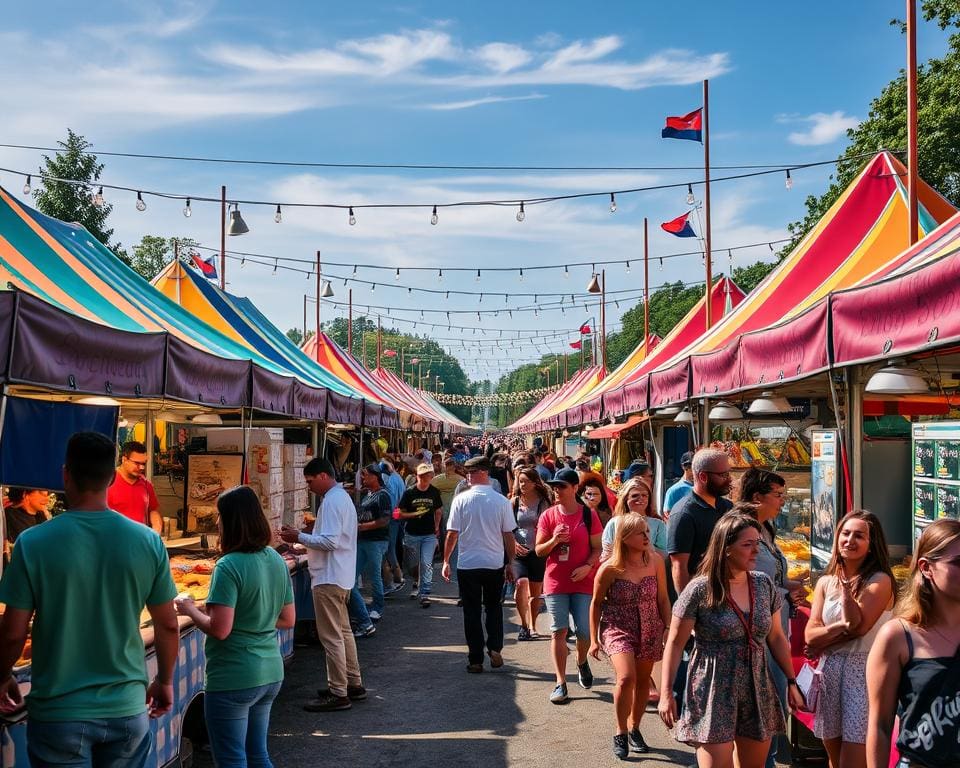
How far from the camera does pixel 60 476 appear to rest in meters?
6.28

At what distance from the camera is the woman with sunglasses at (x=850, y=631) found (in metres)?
4.37

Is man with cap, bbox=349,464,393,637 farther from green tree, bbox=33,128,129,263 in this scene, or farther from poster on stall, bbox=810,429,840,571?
green tree, bbox=33,128,129,263

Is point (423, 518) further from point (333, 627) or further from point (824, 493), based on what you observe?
point (824, 493)

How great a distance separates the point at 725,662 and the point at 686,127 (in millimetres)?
12988

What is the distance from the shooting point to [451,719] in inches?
279

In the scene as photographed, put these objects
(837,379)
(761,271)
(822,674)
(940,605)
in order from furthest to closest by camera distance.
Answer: (761,271) < (837,379) < (822,674) < (940,605)

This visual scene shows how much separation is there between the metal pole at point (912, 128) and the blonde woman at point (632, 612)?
392 cm

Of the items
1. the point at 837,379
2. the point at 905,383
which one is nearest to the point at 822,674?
the point at 905,383

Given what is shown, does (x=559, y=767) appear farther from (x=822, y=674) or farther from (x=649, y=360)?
(x=649, y=360)

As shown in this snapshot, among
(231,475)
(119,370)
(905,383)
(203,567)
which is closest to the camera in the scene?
(905,383)

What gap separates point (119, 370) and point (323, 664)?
4076mm

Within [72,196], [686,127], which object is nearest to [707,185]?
[686,127]

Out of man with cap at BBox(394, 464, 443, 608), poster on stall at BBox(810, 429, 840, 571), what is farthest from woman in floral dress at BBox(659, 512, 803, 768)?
man with cap at BBox(394, 464, 443, 608)

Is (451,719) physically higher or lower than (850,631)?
lower
